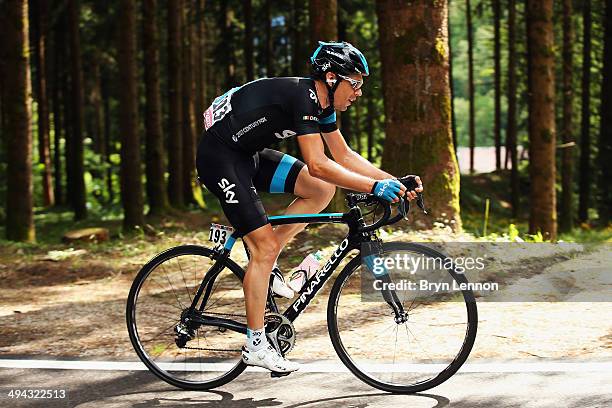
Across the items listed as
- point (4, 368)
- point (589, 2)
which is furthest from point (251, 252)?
point (589, 2)

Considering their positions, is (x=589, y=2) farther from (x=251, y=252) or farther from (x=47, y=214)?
(x=251, y=252)

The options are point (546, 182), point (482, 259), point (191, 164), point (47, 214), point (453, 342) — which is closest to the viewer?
point (453, 342)

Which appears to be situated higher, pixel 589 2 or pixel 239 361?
pixel 589 2

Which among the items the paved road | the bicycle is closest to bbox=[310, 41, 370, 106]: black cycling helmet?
the bicycle

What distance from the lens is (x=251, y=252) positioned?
552 centimetres

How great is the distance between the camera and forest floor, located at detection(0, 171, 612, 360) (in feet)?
21.4

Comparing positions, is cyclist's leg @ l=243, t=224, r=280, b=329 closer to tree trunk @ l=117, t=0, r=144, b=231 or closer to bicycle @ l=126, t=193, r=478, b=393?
bicycle @ l=126, t=193, r=478, b=393

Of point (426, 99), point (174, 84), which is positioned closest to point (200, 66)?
point (174, 84)

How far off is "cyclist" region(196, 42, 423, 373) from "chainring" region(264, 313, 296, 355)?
3.7 inches

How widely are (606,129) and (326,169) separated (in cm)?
2014

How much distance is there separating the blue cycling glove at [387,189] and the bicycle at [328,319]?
22 cm

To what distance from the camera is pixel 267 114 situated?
5.41 meters

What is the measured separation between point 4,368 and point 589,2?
26.0 m

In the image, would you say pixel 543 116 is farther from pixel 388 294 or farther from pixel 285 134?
pixel 285 134
